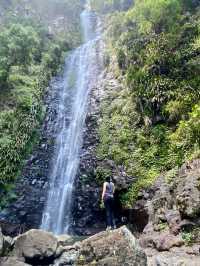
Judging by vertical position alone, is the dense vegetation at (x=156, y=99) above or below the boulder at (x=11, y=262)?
above

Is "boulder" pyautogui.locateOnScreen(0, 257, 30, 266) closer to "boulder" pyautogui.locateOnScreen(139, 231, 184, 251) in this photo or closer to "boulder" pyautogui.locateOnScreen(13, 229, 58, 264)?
"boulder" pyautogui.locateOnScreen(13, 229, 58, 264)

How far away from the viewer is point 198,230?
9.78m

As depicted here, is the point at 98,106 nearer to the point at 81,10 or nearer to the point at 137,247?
the point at 137,247

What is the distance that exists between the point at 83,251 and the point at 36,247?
201 centimetres

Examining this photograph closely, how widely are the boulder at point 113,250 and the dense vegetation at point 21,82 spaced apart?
803 centimetres

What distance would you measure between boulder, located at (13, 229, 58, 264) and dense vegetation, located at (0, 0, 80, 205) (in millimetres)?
5734

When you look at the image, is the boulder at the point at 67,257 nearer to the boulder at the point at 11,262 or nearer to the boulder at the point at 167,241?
the boulder at the point at 11,262

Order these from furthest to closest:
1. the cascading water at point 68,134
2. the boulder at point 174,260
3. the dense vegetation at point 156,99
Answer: the cascading water at point 68,134
the dense vegetation at point 156,99
the boulder at point 174,260

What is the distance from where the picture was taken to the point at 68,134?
18.9 metres

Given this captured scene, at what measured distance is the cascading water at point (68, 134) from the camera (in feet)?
51.0

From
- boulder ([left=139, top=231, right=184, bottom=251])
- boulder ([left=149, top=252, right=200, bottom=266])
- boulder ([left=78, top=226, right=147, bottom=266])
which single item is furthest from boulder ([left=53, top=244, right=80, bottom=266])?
boulder ([left=149, top=252, right=200, bottom=266])

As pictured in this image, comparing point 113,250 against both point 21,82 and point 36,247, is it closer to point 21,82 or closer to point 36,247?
point 36,247

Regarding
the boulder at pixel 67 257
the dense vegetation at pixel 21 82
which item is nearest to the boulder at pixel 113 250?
the boulder at pixel 67 257

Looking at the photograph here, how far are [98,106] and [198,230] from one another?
10932 mm
